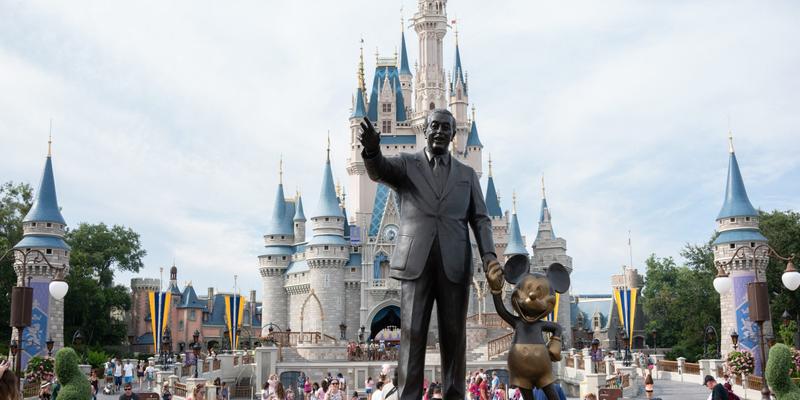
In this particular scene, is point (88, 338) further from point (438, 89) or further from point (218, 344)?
point (438, 89)

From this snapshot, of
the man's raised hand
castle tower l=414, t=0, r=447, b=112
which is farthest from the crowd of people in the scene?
the man's raised hand

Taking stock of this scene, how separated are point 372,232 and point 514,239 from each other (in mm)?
10763

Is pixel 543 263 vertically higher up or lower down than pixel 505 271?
higher up

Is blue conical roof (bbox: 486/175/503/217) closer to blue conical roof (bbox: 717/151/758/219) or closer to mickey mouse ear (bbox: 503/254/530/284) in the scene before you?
blue conical roof (bbox: 717/151/758/219)

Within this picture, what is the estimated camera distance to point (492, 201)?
65250 millimetres

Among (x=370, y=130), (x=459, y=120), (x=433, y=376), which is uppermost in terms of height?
(x=459, y=120)

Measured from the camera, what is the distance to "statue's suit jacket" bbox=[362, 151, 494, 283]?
20.5 ft

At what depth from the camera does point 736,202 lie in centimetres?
4272

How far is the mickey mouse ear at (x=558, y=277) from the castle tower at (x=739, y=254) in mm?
35479

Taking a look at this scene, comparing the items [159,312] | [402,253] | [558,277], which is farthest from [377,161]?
[159,312]

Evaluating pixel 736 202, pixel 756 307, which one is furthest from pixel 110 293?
pixel 756 307

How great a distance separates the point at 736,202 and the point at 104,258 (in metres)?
44.0

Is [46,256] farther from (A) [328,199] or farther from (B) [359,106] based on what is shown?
(B) [359,106]

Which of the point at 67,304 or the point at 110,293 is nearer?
the point at 67,304
